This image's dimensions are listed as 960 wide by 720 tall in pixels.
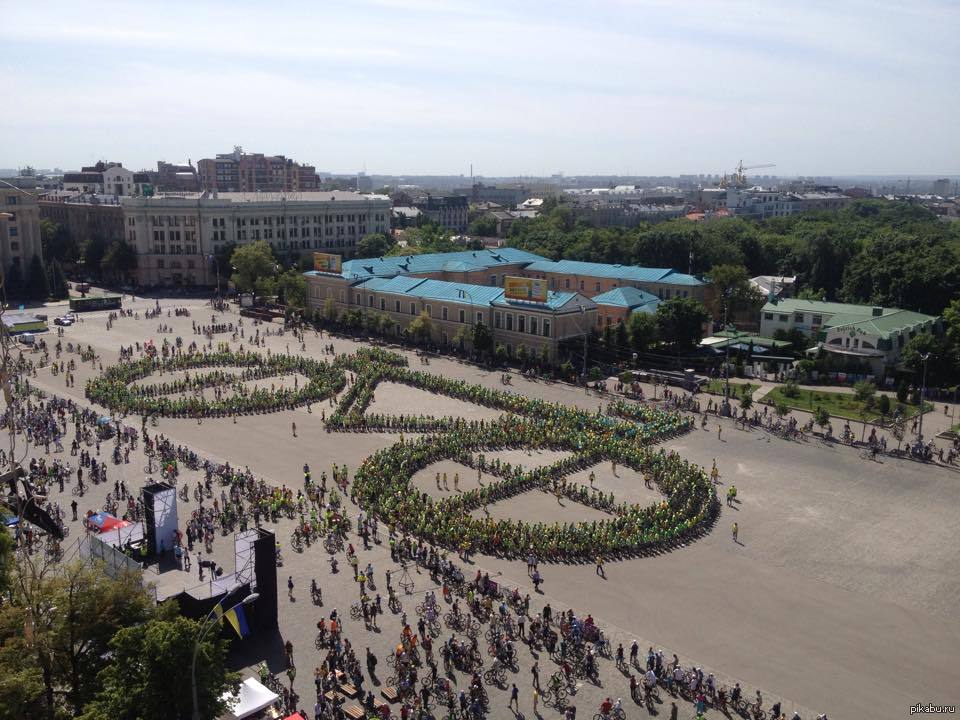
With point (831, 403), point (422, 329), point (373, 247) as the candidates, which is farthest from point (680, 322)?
point (373, 247)

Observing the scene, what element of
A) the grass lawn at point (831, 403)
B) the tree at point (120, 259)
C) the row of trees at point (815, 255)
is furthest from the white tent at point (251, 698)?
the tree at point (120, 259)

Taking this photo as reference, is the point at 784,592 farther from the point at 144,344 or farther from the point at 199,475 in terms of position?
the point at 144,344

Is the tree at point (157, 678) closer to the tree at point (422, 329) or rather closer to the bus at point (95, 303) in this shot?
the tree at point (422, 329)

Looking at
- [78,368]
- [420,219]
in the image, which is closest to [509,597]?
[78,368]

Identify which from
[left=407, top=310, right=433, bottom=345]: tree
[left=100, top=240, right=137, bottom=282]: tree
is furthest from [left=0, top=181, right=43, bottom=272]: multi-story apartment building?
[left=407, top=310, right=433, bottom=345]: tree

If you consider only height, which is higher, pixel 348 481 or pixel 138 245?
pixel 138 245

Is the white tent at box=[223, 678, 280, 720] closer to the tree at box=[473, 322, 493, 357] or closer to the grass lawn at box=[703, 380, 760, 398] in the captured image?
the grass lawn at box=[703, 380, 760, 398]

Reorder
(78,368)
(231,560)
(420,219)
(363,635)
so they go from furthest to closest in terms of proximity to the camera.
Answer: (420,219) < (78,368) < (231,560) < (363,635)
